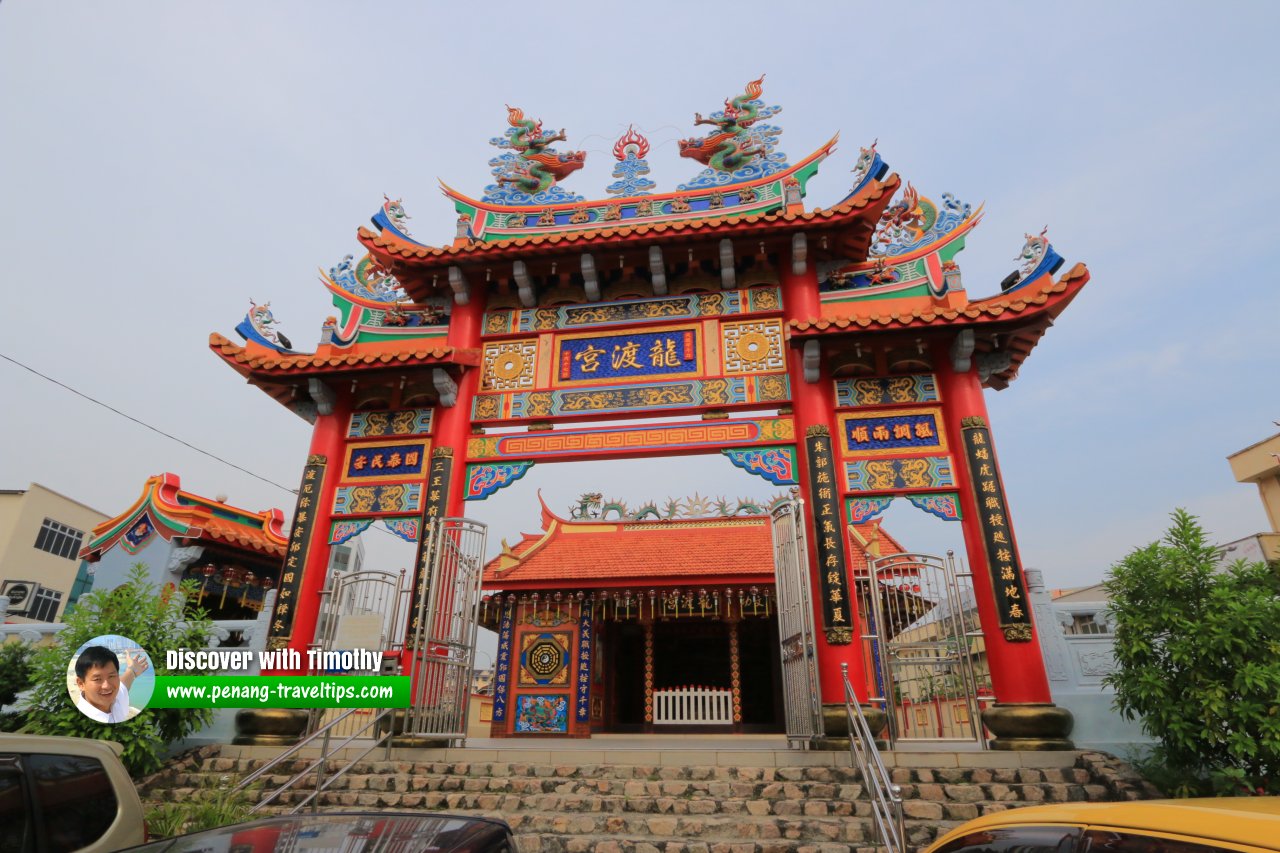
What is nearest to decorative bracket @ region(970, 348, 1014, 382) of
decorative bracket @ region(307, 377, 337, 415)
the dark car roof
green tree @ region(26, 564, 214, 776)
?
the dark car roof

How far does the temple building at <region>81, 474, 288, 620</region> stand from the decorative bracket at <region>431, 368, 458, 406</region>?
29.0 feet

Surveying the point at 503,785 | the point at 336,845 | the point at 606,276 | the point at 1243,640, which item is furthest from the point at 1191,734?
the point at 606,276

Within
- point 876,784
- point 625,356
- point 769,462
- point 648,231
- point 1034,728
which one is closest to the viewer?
point 876,784

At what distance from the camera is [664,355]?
9875 millimetres

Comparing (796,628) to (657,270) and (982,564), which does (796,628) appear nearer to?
(982,564)

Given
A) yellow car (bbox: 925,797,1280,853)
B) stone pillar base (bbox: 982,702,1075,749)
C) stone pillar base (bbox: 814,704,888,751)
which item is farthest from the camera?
stone pillar base (bbox: 814,704,888,751)

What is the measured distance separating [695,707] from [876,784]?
9863 millimetres

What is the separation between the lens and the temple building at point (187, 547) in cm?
1511

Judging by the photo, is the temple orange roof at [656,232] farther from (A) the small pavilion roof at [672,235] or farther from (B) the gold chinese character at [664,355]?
(B) the gold chinese character at [664,355]

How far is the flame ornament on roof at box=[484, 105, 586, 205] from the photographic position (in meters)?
11.4

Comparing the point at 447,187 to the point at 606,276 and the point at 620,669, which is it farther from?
the point at 620,669

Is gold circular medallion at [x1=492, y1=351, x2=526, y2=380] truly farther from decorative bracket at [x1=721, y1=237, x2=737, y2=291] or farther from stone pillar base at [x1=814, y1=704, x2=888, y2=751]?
stone pillar base at [x1=814, y1=704, x2=888, y2=751]

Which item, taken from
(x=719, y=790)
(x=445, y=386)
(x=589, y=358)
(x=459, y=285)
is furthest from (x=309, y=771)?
(x=459, y=285)

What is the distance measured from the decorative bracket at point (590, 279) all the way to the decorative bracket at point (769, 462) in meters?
3.12
